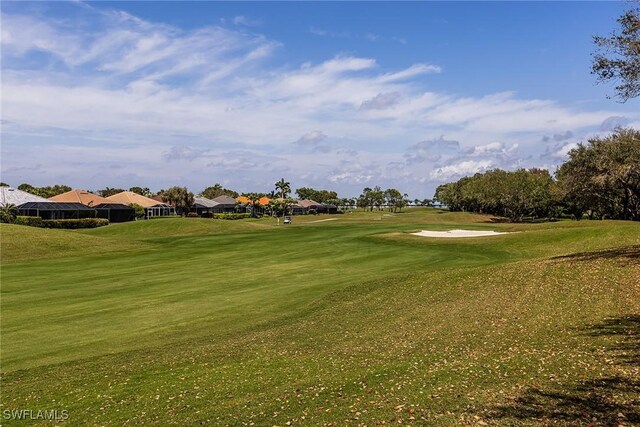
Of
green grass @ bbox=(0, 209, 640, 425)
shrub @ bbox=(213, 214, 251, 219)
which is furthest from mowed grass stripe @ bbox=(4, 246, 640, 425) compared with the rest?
shrub @ bbox=(213, 214, 251, 219)

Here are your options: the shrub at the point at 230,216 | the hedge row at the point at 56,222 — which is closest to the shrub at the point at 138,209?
the shrub at the point at 230,216

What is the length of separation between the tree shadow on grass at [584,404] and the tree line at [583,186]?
6545 centimetres

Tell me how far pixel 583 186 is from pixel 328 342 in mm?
78805

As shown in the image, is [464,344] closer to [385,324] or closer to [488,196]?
[385,324]

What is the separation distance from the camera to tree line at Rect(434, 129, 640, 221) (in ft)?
230

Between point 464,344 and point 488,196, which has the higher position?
point 488,196

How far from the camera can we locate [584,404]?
9.54m

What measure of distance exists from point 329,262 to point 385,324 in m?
21.8

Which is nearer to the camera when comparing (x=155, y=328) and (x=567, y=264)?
(x=155, y=328)

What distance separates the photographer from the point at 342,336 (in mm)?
18594

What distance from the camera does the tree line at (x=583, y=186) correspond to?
70.2m

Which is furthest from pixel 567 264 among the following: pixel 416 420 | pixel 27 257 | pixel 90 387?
pixel 27 257

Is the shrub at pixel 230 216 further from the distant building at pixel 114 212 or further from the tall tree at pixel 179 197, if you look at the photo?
the distant building at pixel 114 212

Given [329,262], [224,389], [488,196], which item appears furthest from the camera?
[488,196]
